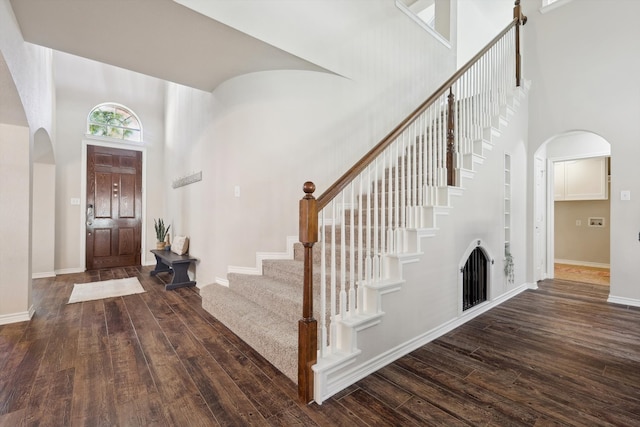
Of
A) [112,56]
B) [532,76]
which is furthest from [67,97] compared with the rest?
[532,76]

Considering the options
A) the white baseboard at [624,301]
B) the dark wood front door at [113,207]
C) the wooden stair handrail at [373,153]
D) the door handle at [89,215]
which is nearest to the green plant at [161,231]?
the dark wood front door at [113,207]

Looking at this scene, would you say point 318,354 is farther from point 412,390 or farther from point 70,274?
point 70,274

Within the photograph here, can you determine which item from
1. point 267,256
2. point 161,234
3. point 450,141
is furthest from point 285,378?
point 161,234

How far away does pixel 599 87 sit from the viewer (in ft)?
12.6

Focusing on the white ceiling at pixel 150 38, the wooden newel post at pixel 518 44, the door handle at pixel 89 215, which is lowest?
the door handle at pixel 89 215

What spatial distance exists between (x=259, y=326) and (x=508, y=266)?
10.7ft

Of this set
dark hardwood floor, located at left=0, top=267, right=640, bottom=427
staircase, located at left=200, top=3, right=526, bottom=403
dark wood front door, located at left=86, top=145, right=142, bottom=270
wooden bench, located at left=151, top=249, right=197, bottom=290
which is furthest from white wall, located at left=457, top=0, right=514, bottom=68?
dark wood front door, located at left=86, top=145, right=142, bottom=270

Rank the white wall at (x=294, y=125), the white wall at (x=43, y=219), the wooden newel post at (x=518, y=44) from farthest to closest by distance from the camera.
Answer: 1. the white wall at (x=43, y=219)
2. the wooden newel post at (x=518, y=44)
3. the white wall at (x=294, y=125)

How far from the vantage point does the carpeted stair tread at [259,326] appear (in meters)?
2.01

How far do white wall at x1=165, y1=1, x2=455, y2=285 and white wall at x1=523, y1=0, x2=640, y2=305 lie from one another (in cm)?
205

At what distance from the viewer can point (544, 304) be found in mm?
3574

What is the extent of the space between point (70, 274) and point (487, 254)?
680 cm

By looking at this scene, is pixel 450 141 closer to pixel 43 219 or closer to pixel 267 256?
pixel 267 256

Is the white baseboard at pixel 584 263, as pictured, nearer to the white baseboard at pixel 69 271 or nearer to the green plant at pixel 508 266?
the green plant at pixel 508 266
